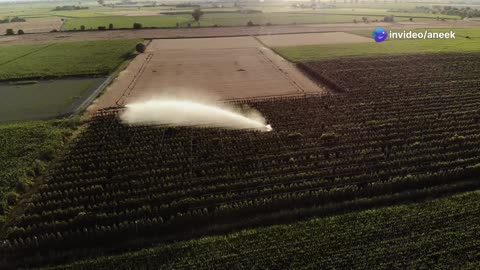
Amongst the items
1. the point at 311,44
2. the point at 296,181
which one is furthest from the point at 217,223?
the point at 311,44

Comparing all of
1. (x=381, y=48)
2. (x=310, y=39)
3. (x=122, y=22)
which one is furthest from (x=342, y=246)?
(x=122, y=22)

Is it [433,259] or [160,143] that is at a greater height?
[160,143]

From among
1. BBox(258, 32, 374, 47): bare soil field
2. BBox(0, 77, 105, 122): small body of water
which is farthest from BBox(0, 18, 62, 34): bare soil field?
BBox(0, 77, 105, 122): small body of water

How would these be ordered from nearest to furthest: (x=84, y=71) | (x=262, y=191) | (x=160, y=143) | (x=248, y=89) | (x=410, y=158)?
1. (x=262, y=191)
2. (x=410, y=158)
3. (x=160, y=143)
4. (x=248, y=89)
5. (x=84, y=71)

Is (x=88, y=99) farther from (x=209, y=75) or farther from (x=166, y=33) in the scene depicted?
(x=166, y=33)

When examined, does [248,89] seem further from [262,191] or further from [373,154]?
[262,191]

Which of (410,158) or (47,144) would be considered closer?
(410,158)
